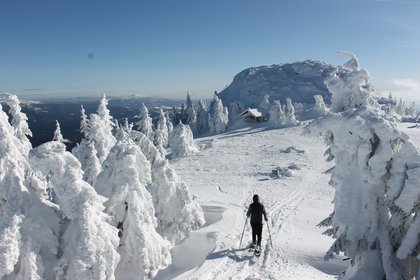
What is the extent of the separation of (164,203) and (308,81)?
619 feet

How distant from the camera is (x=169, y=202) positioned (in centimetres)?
1897

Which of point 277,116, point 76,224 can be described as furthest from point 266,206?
point 277,116

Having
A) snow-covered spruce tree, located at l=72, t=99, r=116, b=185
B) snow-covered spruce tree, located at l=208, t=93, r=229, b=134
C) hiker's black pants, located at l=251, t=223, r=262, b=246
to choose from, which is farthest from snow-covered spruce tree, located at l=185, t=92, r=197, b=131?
hiker's black pants, located at l=251, t=223, r=262, b=246

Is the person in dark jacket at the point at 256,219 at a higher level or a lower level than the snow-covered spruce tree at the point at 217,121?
higher

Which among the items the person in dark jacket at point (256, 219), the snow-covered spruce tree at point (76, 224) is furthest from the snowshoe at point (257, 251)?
the snow-covered spruce tree at point (76, 224)

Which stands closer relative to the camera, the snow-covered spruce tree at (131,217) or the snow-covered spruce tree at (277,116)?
the snow-covered spruce tree at (131,217)

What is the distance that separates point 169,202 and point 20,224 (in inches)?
401

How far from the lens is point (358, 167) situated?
30.3 ft

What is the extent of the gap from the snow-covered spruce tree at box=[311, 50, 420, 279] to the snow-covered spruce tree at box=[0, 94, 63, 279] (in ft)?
24.8

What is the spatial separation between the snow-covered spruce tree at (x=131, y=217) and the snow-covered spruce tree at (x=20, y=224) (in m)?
3.43

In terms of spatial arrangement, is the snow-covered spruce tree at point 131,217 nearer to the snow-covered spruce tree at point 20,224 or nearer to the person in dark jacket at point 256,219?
the snow-covered spruce tree at point 20,224

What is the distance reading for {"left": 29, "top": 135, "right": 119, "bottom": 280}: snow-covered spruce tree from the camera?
939 centimetres

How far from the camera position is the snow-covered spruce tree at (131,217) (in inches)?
509

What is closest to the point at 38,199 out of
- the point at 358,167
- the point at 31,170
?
the point at 31,170
